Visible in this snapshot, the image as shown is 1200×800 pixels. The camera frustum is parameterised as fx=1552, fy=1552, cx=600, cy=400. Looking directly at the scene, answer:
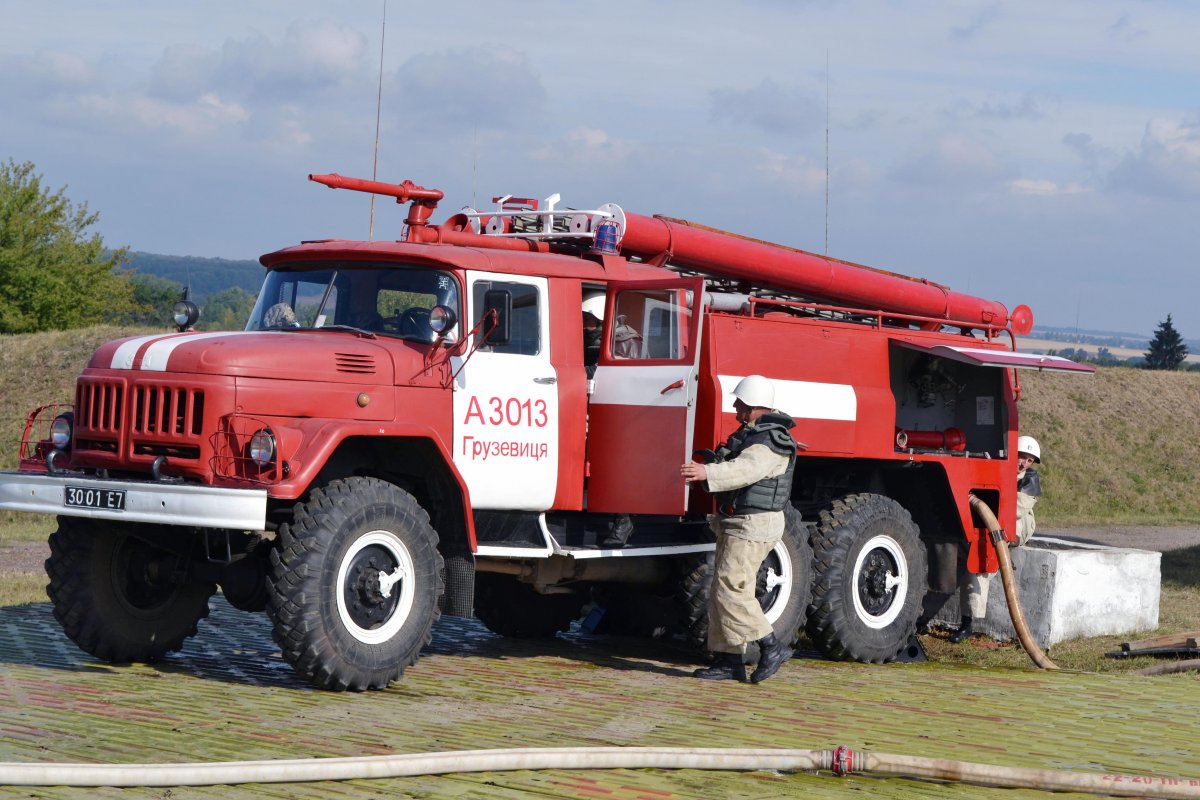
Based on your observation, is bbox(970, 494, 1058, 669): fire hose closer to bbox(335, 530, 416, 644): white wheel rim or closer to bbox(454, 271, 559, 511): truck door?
bbox(454, 271, 559, 511): truck door

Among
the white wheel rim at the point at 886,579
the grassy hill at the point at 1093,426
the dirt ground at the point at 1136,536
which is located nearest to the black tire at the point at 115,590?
the white wheel rim at the point at 886,579

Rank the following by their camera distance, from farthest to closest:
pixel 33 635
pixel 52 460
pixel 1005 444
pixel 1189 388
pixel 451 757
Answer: pixel 1189 388
pixel 1005 444
pixel 33 635
pixel 52 460
pixel 451 757

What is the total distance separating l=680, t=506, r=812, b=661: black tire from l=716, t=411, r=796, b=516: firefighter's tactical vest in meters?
0.80

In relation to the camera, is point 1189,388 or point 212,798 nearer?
point 212,798

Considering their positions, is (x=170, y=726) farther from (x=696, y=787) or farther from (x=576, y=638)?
(x=576, y=638)

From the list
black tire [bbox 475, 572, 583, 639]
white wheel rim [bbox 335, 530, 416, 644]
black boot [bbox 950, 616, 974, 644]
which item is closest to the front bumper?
white wheel rim [bbox 335, 530, 416, 644]

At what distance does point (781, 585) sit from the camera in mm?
11289

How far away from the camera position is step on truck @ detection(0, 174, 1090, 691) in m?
8.83

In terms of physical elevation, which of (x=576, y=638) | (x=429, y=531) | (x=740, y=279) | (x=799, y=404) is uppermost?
(x=740, y=279)

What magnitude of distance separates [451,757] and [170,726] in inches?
71.2

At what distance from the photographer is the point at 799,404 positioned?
11.6m

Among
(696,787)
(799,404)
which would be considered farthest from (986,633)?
(696,787)

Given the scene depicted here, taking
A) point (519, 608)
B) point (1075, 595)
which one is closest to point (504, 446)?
point (519, 608)

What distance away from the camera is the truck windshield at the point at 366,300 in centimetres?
990
